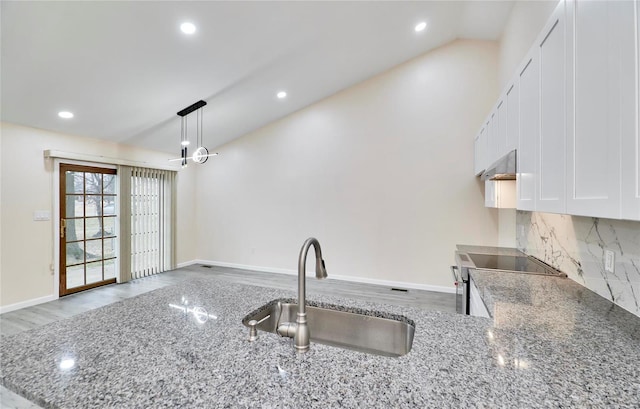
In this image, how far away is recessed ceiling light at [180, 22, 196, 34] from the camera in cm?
274

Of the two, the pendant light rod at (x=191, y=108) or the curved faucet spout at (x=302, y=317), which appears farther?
the pendant light rod at (x=191, y=108)

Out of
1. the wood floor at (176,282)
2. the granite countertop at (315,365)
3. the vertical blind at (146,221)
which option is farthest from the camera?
the vertical blind at (146,221)

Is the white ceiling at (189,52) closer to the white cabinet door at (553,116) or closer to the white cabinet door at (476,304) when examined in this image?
the white cabinet door at (553,116)

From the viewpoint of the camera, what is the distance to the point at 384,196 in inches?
184

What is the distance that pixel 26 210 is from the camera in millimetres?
3742

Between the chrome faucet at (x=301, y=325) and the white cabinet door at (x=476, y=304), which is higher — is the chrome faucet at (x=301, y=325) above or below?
above

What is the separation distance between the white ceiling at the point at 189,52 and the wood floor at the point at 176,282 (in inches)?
96.6

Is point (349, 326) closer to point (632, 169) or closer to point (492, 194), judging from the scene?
point (632, 169)

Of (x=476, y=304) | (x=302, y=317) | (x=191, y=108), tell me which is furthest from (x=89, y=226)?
(x=476, y=304)

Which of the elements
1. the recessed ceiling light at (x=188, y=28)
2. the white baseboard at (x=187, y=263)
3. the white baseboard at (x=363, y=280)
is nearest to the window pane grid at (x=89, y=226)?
the white baseboard at (x=187, y=263)

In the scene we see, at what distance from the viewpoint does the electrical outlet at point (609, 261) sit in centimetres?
146

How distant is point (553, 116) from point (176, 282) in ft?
15.9

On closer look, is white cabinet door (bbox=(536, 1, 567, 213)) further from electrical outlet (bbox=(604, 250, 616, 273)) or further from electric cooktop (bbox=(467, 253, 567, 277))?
electric cooktop (bbox=(467, 253, 567, 277))

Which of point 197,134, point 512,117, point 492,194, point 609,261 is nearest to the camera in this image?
point 609,261
